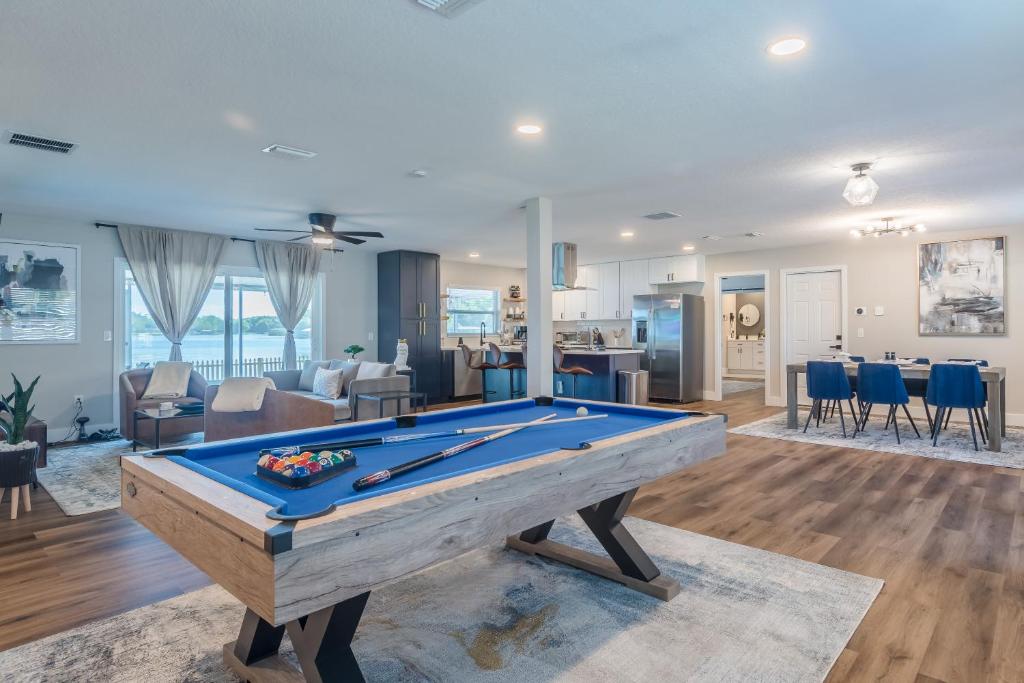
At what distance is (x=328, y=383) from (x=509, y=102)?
4.01 metres

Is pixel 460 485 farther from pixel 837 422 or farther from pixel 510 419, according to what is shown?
pixel 837 422

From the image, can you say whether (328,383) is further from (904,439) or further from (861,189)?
(904,439)

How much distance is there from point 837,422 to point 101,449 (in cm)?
815

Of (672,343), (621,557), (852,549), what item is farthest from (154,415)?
(672,343)

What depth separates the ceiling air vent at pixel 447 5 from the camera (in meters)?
2.10

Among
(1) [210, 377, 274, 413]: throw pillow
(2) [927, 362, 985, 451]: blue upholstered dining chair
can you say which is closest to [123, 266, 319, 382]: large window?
(1) [210, 377, 274, 413]: throw pillow

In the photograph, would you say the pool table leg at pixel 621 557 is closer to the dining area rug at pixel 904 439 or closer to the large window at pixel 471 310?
the dining area rug at pixel 904 439

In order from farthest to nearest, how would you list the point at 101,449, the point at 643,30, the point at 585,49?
the point at 101,449
the point at 585,49
the point at 643,30

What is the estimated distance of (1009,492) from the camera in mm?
4020

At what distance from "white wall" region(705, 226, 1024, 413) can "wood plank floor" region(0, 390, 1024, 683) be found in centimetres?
286

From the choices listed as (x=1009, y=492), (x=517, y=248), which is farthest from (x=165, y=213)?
(x=1009, y=492)

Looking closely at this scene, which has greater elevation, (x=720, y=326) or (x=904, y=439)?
(x=720, y=326)

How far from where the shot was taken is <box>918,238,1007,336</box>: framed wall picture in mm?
6695

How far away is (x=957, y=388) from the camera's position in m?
5.40
